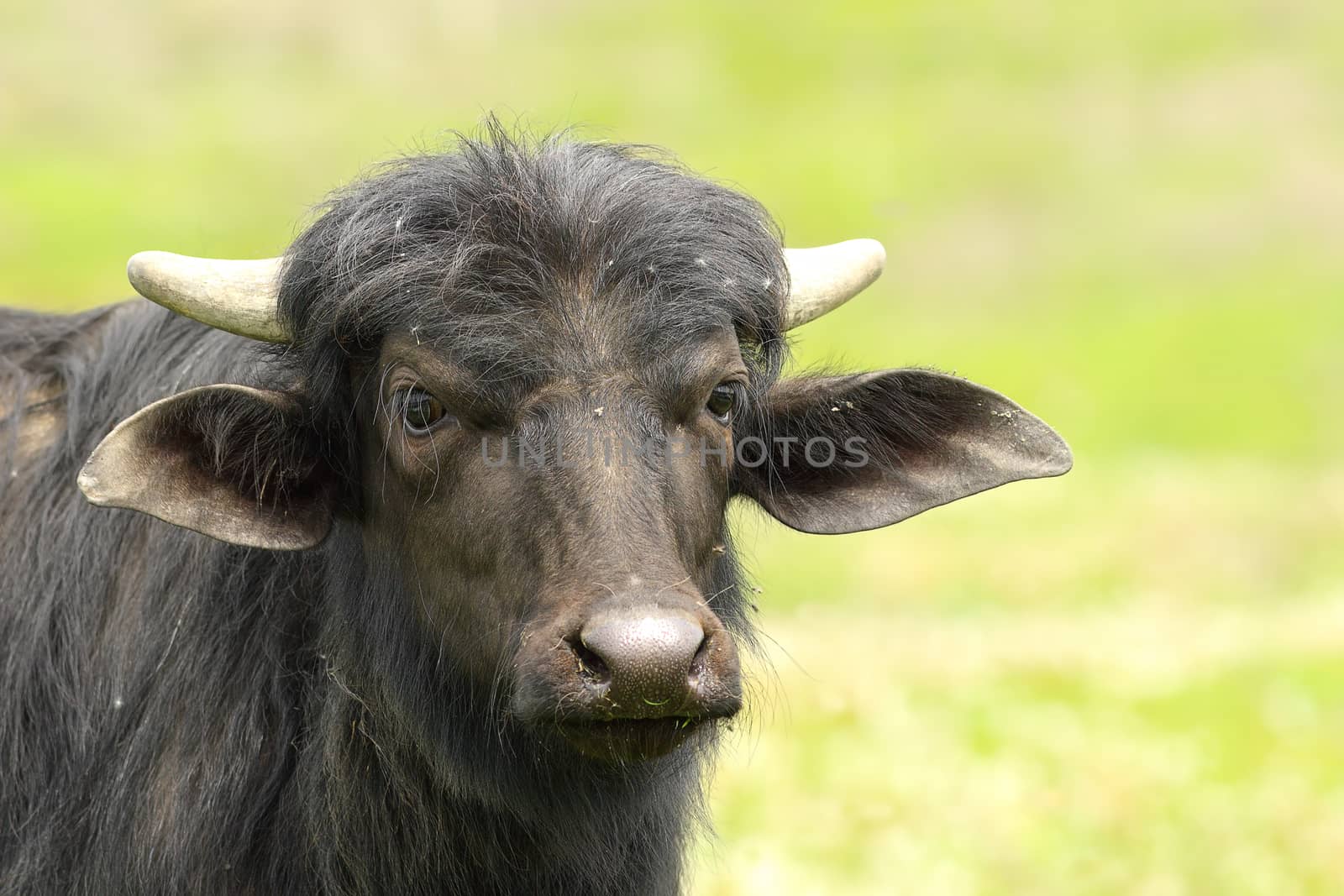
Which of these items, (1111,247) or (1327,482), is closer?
(1327,482)

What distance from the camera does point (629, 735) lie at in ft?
15.1

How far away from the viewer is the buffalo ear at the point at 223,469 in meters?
5.07

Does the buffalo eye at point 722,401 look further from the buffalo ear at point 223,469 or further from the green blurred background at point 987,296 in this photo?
the buffalo ear at point 223,469

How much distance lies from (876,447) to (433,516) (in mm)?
1679

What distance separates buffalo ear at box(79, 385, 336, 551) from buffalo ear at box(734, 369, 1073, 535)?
1.53m

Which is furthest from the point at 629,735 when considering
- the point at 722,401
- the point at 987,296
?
the point at 987,296

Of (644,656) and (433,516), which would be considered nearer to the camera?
(644,656)

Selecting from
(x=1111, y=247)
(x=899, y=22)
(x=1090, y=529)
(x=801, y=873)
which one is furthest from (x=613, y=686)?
(x=899, y=22)

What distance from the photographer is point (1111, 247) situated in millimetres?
43031

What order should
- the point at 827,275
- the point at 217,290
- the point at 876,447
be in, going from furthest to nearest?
the point at 827,275, the point at 876,447, the point at 217,290

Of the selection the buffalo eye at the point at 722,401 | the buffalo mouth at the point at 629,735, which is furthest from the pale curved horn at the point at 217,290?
the buffalo mouth at the point at 629,735

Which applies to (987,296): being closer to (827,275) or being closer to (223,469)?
(827,275)

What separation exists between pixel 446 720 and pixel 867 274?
88.9 inches

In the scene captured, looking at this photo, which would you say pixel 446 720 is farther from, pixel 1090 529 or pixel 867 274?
pixel 1090 529
